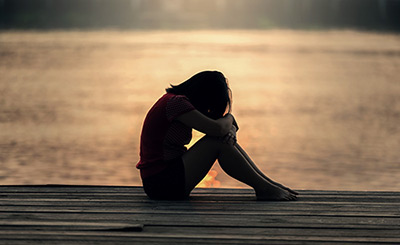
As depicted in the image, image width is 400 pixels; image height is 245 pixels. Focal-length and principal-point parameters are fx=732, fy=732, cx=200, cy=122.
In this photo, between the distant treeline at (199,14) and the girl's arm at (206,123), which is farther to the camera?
the distant treeline at (199,14)

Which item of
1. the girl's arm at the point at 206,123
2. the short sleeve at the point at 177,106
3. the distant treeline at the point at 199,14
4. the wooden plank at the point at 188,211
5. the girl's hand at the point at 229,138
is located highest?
the short sleeve at the point at 177,106

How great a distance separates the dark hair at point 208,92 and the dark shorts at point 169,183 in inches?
11.5

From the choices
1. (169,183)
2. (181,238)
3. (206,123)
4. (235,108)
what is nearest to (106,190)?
(169,183)

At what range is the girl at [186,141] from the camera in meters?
3.58

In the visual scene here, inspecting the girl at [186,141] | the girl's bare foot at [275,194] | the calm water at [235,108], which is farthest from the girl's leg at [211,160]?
the calm water at [235,108]

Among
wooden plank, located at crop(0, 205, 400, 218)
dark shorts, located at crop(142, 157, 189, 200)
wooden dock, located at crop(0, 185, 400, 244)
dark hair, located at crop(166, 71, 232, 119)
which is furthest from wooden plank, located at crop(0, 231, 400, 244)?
dark hair, located at crop(166, 71, 232, 119)

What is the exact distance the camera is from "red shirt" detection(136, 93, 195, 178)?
3605 mm

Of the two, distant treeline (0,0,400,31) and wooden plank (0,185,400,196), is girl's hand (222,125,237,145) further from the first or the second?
distant treeline (0,0,400,31)

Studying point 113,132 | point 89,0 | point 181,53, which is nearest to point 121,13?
point 89,0

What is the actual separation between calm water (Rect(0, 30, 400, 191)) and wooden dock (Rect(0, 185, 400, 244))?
332cm

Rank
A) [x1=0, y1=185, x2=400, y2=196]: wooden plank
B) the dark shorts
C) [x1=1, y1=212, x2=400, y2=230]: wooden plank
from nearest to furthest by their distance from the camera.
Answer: [x1=1, y1=212, x2=400, y2=230]: wooden plank, the dark shorts, [x1=0, y1=185, x2=400, y2=196]: wooden plank

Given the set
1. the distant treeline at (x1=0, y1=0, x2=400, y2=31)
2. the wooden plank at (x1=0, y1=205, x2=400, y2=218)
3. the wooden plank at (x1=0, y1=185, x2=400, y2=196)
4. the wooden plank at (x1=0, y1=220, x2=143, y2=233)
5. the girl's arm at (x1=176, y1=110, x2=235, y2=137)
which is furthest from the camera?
the distant treeline at (x1=0, y1=0, x2=400, y2=31)

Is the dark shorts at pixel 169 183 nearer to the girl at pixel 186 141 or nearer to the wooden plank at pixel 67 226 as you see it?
the girl at pixel 186 141

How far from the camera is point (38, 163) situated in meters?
8.28
